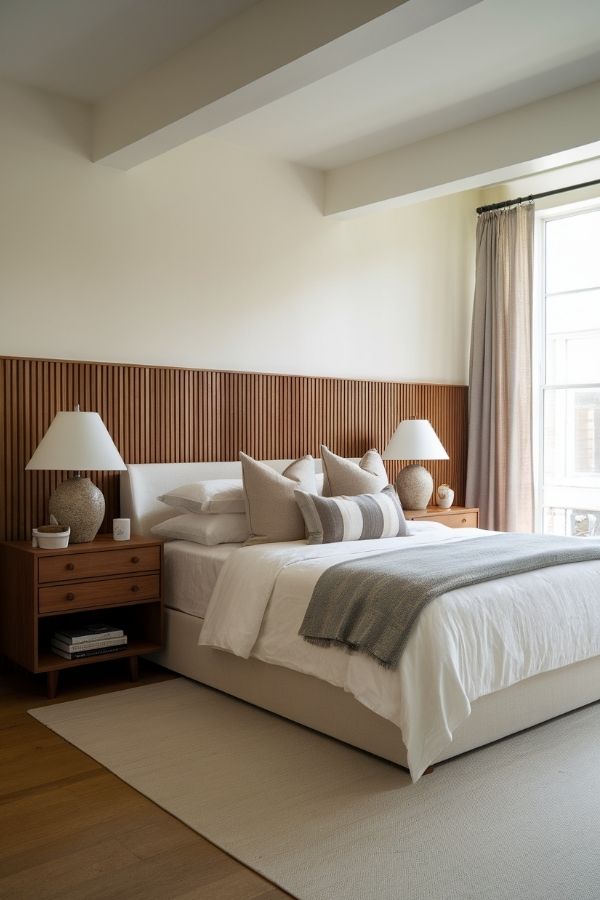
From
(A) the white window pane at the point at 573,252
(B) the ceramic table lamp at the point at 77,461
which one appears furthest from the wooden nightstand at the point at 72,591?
(A) the white window pane at the point at 573,252

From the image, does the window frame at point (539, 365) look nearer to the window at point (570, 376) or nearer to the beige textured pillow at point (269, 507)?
the window at point (570, 376)

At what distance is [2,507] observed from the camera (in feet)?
13.5

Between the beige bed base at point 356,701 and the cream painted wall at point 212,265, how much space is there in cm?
173

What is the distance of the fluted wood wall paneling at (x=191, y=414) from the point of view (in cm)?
418

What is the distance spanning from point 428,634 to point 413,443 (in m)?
2.73

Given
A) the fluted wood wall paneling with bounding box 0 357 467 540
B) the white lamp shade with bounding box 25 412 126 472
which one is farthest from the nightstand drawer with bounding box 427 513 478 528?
the white lamp shade with bounding box 25 412 126 472

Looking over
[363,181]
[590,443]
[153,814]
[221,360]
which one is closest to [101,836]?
[153,814]

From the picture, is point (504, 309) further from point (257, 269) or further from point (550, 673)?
point (550, 673)

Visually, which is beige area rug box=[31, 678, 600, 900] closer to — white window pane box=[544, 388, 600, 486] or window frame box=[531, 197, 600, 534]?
white window pane box=[544, 388, 600, 486]

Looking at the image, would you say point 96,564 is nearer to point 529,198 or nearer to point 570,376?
point 570,376

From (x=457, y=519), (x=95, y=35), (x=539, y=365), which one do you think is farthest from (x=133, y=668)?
(x=539, y=365)

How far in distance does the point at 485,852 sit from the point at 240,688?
1.50m

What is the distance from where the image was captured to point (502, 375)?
6090mm

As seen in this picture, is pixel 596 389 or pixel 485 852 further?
pixel 596 389
